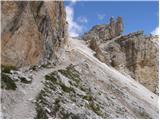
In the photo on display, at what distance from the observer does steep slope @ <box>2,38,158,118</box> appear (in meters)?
40.8

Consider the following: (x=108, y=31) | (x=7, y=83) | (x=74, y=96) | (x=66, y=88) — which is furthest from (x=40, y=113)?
(x=108, y=31)

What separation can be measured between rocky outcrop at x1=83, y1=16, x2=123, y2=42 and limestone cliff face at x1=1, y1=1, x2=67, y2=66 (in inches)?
2714

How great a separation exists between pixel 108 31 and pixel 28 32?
82793 mm

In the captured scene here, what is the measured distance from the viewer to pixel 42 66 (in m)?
55.2

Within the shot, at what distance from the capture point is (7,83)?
4247cm

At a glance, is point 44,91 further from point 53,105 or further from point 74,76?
point 74,76

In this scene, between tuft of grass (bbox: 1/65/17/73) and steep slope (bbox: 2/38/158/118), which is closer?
steep slope (bbox: 2/38/158/118)

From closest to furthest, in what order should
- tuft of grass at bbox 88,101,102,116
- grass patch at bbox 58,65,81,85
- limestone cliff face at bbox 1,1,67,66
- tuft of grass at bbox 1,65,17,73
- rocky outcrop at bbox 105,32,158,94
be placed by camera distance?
tuft of grass at bbox 1,65,17,73
tuft of grass at bbox 88,101,102,116
limestone cliff face at bbox 1,1,67,66
grass patch at bbox 58,65,81,85
rocky outcrop at bbox 105,32,158,94

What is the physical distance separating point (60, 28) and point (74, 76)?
36.6 feet

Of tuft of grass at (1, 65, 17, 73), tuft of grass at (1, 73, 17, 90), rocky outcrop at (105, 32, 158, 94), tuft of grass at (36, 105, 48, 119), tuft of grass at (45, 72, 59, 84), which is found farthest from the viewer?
rocky outcrop at (105, 32, 158, 94)

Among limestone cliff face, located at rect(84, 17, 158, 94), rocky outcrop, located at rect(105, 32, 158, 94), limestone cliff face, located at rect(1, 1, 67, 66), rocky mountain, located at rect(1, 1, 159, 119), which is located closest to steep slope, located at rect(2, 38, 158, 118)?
rocky mountain, located at rect(1, 1, 159, 119)

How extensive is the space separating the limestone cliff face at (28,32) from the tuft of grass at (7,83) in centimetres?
386

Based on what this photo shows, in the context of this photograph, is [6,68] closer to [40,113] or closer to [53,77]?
[53,77]

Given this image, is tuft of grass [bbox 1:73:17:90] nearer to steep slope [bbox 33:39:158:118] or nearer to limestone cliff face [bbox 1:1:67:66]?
steep slope [bbox 33:39:158:118]
